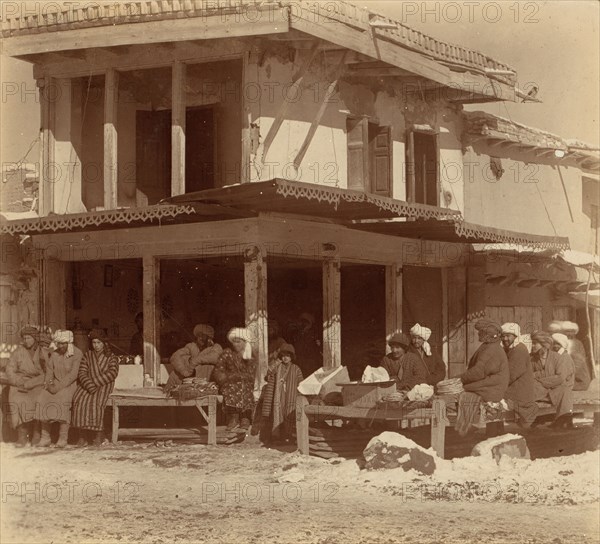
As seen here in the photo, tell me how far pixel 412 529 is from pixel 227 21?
785 cm

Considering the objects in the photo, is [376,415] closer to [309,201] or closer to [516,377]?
[516,377]

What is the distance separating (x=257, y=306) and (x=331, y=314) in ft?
5.99

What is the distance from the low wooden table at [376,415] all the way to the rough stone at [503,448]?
441 mm

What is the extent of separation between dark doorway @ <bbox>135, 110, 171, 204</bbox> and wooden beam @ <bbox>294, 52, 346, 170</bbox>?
95.0 inches

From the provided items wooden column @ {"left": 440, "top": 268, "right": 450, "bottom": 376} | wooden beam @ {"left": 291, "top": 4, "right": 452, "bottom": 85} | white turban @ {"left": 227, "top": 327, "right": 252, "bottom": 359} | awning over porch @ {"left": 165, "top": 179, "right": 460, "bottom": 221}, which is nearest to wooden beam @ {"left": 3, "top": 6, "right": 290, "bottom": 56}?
wooden beam @ {"left": 291, "top": 4, "right": 452, "bottom": 85}

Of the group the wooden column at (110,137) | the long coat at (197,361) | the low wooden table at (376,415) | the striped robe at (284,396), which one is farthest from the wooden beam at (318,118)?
the low wooden table at (376,415)

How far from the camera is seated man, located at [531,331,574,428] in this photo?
12555mm

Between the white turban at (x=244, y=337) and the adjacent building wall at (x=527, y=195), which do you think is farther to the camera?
the adjacent building wall at (x=527, y=195)

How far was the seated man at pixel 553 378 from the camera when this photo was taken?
12555mm

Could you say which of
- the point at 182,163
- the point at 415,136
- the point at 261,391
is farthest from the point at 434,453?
the point at 415,136

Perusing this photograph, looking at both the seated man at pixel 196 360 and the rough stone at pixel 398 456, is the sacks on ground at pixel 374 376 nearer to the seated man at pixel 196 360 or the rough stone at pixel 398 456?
the rough stone at pixel 398 456

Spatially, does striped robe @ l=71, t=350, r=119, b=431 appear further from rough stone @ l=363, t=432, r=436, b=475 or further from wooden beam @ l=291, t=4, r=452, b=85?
wooden beam @ l=291, t=4, r=452, b=85

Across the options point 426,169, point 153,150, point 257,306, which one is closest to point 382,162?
point 426,169

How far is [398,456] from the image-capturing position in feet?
33.1
